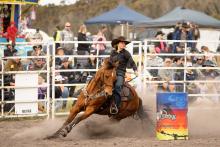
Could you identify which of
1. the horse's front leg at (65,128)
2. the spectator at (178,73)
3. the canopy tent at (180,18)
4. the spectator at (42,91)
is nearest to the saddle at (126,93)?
the horse's front leg at (65,128)

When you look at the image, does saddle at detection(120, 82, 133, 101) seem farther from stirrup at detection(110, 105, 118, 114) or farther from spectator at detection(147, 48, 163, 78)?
spectator at detection(147, 48, 163, 78)

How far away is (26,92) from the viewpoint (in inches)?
A: 603

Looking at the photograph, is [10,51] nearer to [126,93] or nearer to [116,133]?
[116,133]

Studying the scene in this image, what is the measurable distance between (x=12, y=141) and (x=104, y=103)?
5.40 feet

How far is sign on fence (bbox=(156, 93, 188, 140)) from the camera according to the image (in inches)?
441

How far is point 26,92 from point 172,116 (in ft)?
16.6

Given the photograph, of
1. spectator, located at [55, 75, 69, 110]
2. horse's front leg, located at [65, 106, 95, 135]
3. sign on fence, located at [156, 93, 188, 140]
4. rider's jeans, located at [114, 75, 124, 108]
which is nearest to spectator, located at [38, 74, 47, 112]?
spectator, located at [55, 75, 69, 110]

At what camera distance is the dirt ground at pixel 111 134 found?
34.8 ft

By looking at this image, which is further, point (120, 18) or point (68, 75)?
point (120, 18)

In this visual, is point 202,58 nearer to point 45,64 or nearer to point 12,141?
point 45,64

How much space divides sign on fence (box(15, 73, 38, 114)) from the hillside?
24.7 m

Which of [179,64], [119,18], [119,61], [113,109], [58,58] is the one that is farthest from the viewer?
[119,18]

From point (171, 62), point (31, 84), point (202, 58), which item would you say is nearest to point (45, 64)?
point (31, 84)

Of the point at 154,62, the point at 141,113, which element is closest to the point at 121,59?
the point at 141,113
